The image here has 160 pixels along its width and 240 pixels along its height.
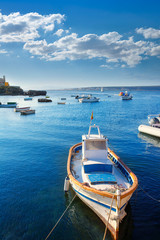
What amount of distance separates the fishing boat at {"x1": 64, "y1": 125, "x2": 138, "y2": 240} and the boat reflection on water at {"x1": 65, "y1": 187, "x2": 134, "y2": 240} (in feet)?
1.62

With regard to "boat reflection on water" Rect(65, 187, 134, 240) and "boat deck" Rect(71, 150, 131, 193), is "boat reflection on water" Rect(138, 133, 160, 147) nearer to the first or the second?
"boat deck" Rect(71, 150, 131, 193)

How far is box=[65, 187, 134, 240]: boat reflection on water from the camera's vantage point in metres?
11.0

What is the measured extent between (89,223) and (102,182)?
2952 millimetres

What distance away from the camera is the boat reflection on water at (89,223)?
35.9 feet

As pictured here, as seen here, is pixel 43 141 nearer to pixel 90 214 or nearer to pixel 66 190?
pixel 66 190

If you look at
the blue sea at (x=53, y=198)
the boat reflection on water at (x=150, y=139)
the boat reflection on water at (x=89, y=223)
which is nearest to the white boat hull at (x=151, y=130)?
the boat reflection on water at (x=150, y=139)

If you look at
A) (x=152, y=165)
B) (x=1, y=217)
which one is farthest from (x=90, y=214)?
(x=152, y=165)

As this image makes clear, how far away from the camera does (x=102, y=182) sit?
1285cm

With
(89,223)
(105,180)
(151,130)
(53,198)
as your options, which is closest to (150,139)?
(151,130)

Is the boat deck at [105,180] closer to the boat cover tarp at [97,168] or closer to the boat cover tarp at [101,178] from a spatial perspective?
the boat cover tarp at [101,178]

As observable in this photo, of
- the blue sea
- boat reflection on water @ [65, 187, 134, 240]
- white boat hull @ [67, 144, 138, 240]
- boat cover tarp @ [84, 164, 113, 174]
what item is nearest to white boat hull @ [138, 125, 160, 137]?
the blue sea

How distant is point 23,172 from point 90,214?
10.3 metres

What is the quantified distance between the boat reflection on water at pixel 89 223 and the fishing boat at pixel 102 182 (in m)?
0.49

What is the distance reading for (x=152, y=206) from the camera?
13.6 meters
